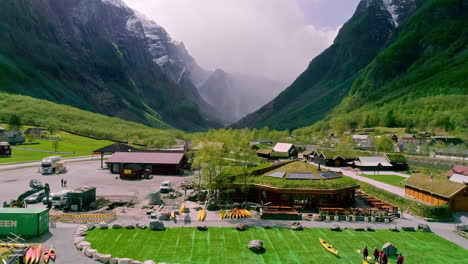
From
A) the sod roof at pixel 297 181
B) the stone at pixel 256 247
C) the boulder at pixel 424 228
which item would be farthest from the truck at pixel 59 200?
the boulder at pixel 424 228

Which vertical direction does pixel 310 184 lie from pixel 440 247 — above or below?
above

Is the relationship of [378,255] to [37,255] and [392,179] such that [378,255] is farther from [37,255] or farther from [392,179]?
[392,179]

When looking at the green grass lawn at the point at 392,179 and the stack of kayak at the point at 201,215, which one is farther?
the green grass lawn at the point at 392,179

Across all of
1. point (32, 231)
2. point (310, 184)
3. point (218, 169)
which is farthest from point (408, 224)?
point (32, 231)

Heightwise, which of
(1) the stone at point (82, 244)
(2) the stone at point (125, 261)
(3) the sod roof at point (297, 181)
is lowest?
(2) the stone at point (125, 261)

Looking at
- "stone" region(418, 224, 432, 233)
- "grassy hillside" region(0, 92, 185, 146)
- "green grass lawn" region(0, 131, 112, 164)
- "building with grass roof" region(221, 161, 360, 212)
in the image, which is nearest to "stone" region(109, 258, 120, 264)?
"building with grass roof" region(221, 161, 360, 212)

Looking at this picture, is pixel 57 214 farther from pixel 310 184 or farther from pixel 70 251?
pixel 310 184

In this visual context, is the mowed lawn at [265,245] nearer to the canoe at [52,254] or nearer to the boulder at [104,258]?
the boulder at [104,258]
